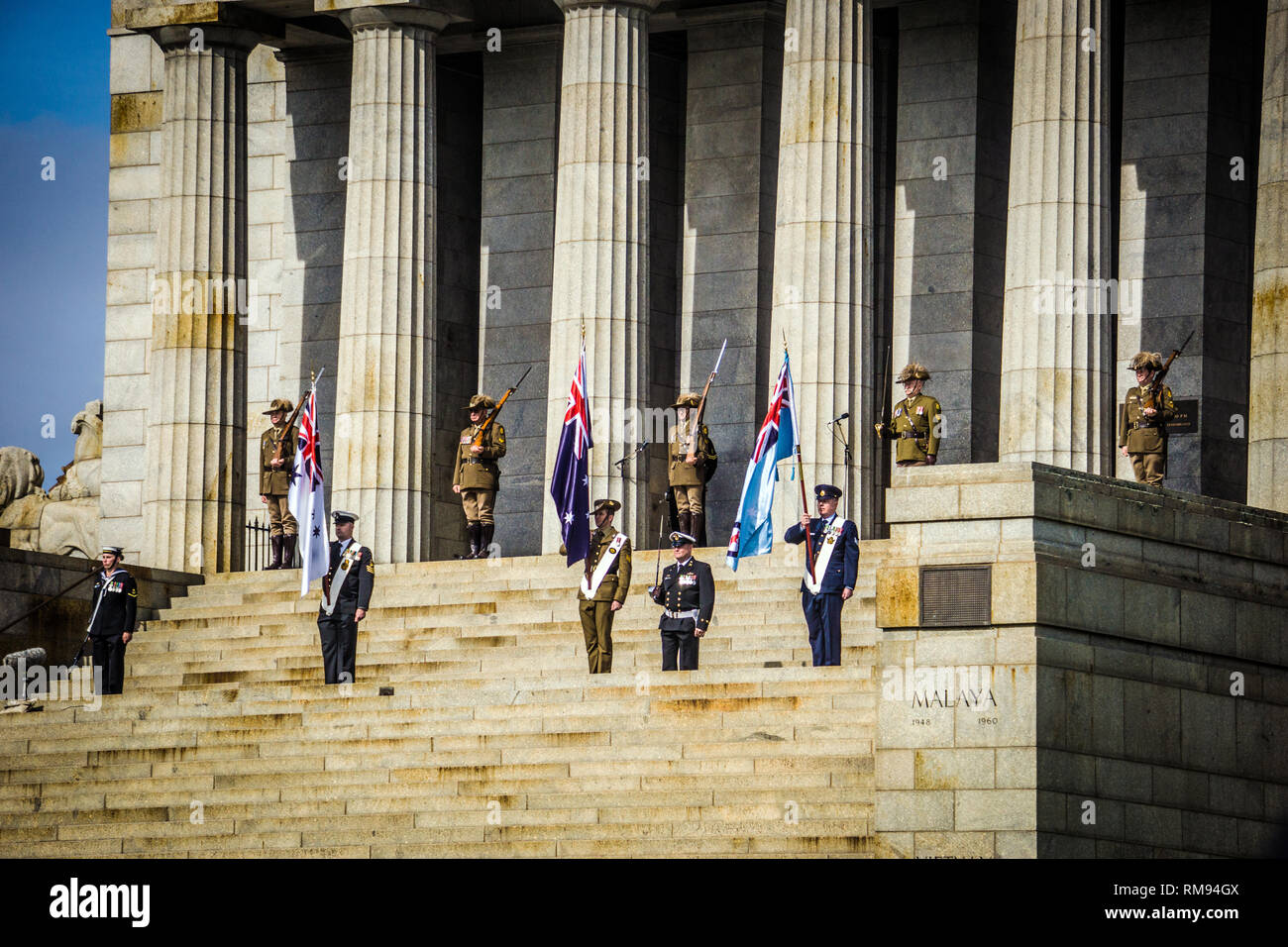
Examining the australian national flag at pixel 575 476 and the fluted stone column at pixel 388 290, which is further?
the fluted stone column at pixel 388 290

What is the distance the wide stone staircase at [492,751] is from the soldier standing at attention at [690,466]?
2.94 meters

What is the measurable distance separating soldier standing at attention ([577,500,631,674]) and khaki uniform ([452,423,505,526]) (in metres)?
7.49

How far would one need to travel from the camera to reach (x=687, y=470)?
38.6 meters

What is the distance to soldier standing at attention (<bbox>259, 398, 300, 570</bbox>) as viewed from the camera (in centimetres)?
4081

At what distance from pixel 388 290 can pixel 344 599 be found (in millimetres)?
10413

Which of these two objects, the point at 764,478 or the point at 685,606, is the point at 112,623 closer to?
the point at 685,606

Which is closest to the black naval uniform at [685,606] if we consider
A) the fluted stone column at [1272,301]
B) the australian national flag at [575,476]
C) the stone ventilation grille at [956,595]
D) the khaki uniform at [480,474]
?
the australian national flag at [575,476]

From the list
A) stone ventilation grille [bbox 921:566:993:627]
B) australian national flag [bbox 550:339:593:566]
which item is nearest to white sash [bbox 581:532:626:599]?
australian national flag [bbox 550:339:593:566]

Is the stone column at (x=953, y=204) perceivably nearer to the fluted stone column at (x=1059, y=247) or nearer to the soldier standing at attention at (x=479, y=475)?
the fluted stone column at (x=1059, y=247)

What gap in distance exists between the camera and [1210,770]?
25.8 meters

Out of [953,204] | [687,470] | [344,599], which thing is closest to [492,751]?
[344,599]

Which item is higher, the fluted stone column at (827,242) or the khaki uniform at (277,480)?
the fluted stone column at (827,242)

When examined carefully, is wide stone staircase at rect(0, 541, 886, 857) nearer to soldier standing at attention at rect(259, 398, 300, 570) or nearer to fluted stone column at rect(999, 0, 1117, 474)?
fluted stone column at rect(999, 0, 1117, 474)

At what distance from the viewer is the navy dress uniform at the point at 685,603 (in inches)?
1209
